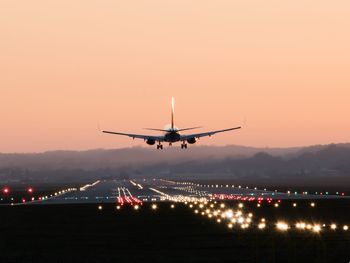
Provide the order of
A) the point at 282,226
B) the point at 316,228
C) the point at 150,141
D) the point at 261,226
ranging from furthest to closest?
the point at 150,141
the point at 282,226
the point at 261,226
the point at 316,228

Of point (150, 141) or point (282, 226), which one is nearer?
point (282, 226)

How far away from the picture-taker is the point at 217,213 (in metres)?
86.6

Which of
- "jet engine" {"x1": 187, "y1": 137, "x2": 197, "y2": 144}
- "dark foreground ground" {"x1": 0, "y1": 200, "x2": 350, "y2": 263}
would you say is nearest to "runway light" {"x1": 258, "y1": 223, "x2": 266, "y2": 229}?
"dark foreground ground" {"x1": 0, "y1": 200, "x2": 350, "y2": 263}

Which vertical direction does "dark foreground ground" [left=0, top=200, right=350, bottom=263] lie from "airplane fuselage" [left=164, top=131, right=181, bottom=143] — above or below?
below

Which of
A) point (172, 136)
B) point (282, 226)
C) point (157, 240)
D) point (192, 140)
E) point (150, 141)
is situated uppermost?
point (172, 136)

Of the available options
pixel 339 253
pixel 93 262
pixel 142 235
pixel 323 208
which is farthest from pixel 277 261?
pixel 323 208

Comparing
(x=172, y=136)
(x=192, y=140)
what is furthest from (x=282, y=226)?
(x=172, y=136)

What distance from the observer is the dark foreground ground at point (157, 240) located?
4653 centimetres

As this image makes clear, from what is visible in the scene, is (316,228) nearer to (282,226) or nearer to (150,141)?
(282,226)

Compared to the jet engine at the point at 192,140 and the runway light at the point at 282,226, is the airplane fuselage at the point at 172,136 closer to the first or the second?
the jet engine at the point at 192,140

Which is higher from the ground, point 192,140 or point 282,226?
point 192,140

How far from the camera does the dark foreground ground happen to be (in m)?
46.5

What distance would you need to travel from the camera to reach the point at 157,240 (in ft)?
189

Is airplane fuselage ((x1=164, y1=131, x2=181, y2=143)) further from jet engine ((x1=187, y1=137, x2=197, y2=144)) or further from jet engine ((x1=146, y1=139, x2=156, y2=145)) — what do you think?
jet engine ((x1=146, y1=139, x2=156, y2=145))
